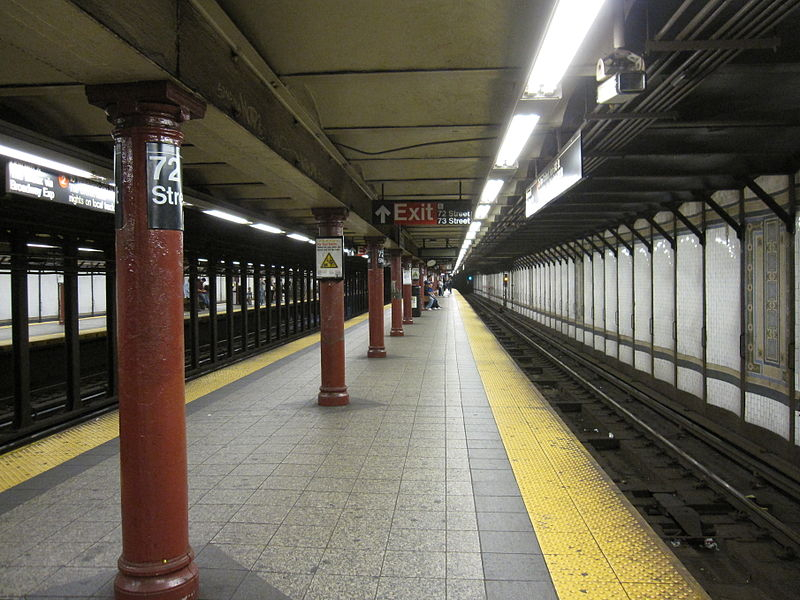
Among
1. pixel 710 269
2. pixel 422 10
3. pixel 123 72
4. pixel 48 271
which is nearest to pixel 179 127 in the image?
pixel 123 72

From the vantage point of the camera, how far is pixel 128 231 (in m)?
2.84

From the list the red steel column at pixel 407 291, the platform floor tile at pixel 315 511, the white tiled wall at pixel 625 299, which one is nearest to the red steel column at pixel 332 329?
the platform floor tile at pixel 315 511

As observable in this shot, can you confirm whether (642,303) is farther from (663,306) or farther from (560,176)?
(560,176)

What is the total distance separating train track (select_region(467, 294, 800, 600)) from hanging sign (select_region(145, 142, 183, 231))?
163 inches

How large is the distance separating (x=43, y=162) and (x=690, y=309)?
8.62 m

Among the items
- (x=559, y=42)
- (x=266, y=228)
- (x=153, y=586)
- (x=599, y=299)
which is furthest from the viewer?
(x=599, y=299)

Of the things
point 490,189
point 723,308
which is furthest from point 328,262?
point 723,308

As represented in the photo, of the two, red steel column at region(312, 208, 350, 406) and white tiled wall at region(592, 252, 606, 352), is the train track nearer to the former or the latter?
red steel column at region(312, 208, 350, 406)

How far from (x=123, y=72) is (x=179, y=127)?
1.30 feet

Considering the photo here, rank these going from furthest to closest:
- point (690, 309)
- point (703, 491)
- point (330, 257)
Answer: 1. point (690, 309)
2. point (330, 257)
3. point (703, 491)

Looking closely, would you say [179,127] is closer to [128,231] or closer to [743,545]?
[128,231]

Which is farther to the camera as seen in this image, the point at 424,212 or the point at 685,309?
the point at 685,309

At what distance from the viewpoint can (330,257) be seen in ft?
24.8

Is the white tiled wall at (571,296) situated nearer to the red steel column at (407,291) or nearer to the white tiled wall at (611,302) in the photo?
the white tiled wall at (611,302)
